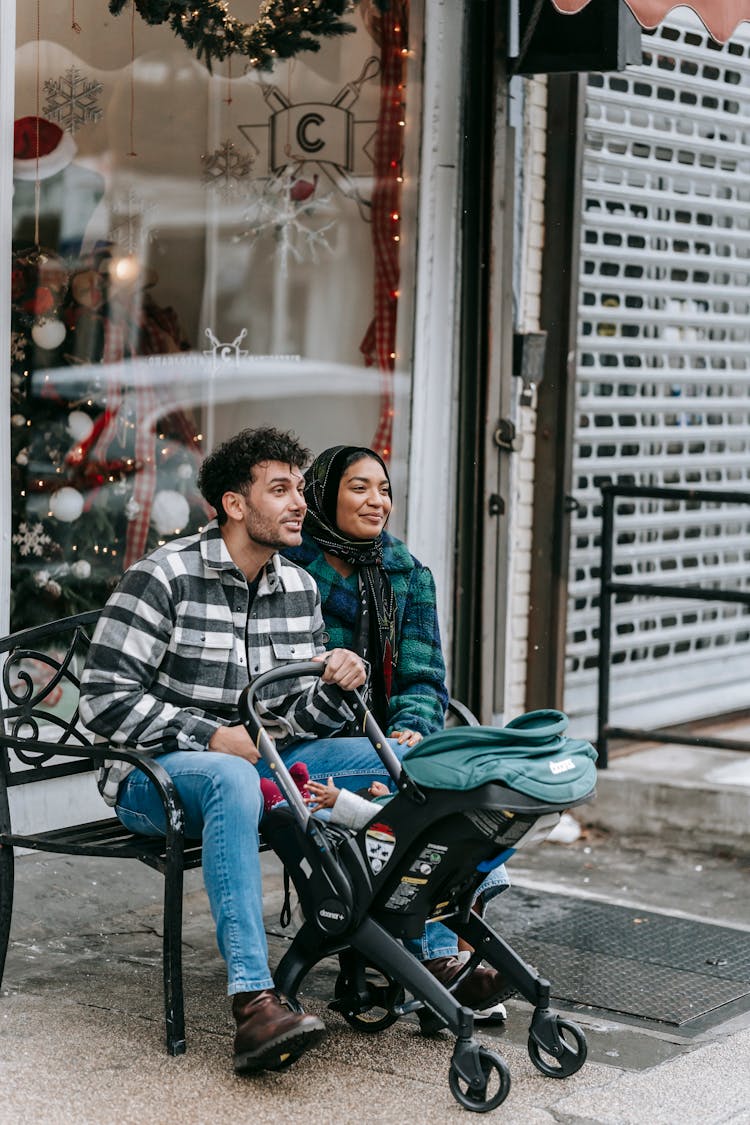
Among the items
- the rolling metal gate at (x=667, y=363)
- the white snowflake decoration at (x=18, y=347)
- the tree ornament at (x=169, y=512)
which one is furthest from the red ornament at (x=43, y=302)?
the rolling metal gate at (x=667, y=363)

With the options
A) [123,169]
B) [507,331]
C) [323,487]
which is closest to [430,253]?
[507,331]

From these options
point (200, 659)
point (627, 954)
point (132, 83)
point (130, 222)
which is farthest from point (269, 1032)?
point (132, 83)

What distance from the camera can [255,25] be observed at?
6.19 meters

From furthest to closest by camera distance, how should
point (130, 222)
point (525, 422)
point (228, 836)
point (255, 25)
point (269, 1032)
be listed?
point (525, 422), point (255, 25), point (130, 222), point (228, 836), point (269, 1032)

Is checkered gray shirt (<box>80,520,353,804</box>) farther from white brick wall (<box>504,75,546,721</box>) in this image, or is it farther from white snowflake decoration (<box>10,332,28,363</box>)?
white brick wall (<box>504,75,546,721</box>)

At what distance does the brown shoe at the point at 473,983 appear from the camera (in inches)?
161

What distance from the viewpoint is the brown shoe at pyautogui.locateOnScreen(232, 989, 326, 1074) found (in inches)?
145

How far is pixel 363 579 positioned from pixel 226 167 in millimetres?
2264

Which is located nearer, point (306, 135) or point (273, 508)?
point (273, 508)

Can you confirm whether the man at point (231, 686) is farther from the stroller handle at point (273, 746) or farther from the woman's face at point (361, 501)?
the woman's face at point (361, 501)

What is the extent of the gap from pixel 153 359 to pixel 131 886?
1919 millimetres

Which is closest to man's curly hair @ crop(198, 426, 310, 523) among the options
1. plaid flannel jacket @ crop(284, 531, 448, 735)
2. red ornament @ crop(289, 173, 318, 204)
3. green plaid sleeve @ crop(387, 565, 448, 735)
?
plaid flannel jacket @ crop(284, 531, 448, 735)

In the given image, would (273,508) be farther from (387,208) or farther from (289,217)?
(387,208)

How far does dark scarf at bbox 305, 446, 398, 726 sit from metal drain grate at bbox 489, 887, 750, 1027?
37.4 inches
